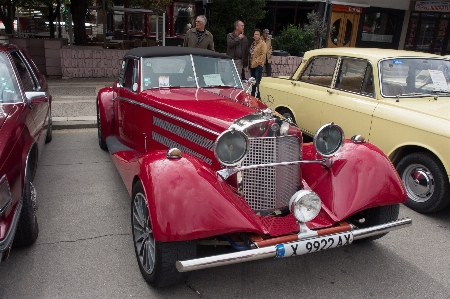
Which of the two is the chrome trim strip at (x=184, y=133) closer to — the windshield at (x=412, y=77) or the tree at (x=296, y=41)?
the windshield at (x=412, y=77)

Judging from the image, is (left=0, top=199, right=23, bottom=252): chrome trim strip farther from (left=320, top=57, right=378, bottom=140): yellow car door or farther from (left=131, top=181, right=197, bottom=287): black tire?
(left=320, top=57, right=378, bottom=140): yellow car door

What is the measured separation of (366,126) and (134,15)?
17.8 meters

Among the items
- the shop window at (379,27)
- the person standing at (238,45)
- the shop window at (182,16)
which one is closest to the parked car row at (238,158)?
the person standing at (238,45)

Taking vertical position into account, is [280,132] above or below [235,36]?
below

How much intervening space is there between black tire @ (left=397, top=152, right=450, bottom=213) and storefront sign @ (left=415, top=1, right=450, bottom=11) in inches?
762

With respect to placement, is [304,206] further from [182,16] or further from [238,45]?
[182,16]

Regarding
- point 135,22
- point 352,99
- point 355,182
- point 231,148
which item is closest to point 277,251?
point 231,148

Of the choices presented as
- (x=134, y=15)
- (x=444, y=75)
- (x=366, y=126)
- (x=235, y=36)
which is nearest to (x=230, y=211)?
(x=366, y=126)

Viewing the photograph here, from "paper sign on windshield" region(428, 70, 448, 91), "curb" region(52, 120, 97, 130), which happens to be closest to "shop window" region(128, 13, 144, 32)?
"curb" region(52, 120, 97, 130)

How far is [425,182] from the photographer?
446cm

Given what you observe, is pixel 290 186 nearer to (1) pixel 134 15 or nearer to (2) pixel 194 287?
(2) pixel 194 287

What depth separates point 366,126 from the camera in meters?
5.09

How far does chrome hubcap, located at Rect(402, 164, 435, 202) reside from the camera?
14.5 feet

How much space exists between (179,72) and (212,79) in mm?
404
